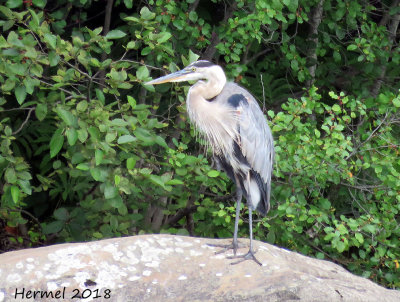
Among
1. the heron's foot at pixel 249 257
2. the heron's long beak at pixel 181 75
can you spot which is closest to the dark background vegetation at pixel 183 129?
the heron's long beak at pixel 181 75

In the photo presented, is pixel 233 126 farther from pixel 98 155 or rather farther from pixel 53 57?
pixel 53 57

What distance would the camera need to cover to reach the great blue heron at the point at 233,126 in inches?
164

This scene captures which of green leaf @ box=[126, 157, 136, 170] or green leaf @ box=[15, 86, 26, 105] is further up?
green leaf @ box=[15, 86, 26, 105]

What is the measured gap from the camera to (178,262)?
Answer: 367cm

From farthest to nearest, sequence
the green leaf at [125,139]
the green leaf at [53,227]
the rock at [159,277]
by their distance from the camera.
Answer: the green leaf at [53,227], the green leaf at [125,139], the rock at [159,277]

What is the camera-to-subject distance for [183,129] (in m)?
5.09

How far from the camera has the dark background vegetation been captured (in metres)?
4.19

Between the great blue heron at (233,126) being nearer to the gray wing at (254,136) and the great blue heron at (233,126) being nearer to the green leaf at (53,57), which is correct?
the gray wing at (254,136)

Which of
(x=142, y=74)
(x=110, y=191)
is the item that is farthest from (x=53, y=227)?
(x=142, y=74)

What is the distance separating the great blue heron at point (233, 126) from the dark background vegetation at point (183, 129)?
252 millimetres

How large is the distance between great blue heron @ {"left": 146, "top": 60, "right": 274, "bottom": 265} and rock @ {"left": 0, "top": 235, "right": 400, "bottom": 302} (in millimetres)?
456

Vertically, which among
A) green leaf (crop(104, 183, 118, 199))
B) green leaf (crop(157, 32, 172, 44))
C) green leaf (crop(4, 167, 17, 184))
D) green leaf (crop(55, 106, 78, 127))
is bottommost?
green leaf (crop(104, 183, 118, 199))

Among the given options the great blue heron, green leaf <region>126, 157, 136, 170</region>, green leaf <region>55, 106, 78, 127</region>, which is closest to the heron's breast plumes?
the great blue heron

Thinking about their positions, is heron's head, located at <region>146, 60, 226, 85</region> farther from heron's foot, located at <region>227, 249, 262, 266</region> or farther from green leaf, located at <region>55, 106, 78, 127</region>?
heron's foot, located at <region>227, 249, 262, 266</region>
